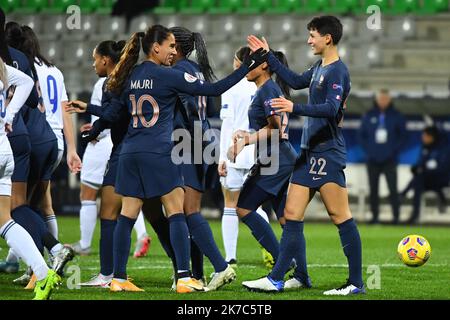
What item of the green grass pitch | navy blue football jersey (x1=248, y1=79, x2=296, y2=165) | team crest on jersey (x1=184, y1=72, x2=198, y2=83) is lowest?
the green grass pitch

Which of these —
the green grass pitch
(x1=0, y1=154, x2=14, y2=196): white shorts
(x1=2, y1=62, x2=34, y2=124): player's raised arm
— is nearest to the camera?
(x1=0, y1=154, x2=14, y2=196): white shorts

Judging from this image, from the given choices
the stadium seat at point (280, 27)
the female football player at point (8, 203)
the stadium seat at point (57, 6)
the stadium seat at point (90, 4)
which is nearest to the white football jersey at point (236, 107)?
the female football player at point (8, 203)

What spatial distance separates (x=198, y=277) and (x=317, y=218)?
10.4 meters

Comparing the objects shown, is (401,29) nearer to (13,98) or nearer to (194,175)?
→ (194,175)

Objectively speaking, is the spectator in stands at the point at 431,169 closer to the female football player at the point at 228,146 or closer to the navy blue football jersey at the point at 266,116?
the female football player at the point at 228,146

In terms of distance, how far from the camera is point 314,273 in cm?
914

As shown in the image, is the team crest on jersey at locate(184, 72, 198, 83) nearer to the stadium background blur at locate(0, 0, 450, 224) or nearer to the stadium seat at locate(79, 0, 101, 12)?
the stadium background blur at locate(0, 0, 450, 224)

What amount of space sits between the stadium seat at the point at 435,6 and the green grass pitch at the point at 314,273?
7588 millimetres

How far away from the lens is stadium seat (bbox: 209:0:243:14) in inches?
847

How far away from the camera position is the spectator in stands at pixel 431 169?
55.7 ft

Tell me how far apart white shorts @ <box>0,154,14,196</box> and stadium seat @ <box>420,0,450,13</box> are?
50.5ft

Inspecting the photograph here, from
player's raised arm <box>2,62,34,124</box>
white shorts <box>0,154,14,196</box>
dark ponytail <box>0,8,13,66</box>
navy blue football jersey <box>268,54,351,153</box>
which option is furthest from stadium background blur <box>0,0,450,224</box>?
white shorts <box>0,154,14,196</box>

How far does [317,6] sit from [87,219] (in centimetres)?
1156
